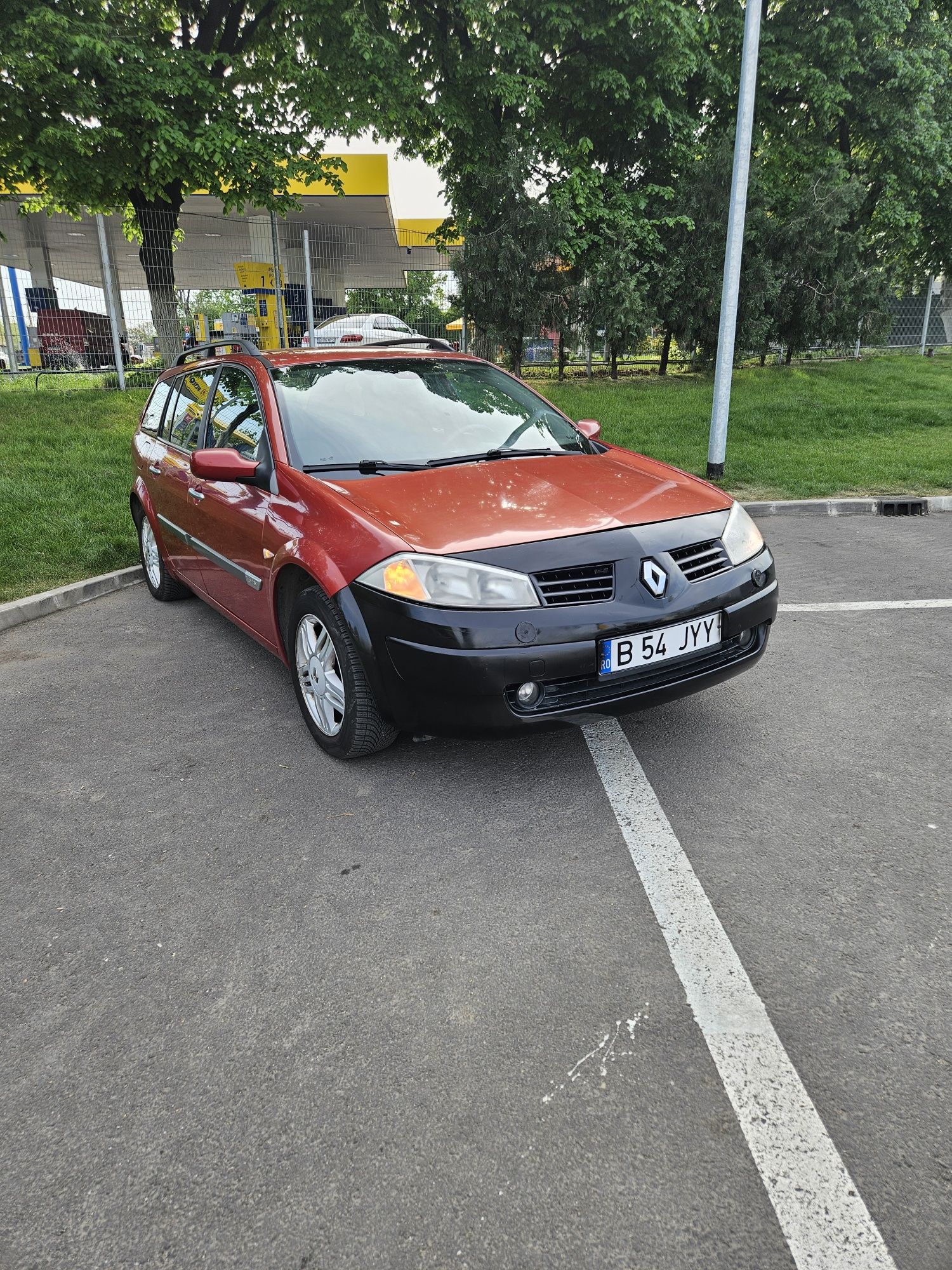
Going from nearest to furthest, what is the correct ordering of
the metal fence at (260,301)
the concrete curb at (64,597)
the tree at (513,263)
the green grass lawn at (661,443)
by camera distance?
the concrete curb at (64,597)
the green grass lawn at (661,443)
the metal fence at (260,301)
the tree at (513,263)

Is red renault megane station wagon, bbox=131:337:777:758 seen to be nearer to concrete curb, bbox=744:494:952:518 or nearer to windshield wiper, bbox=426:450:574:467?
windshield wiper, bbox=426:450:574:467

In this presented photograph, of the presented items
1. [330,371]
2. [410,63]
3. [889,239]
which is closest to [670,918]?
[330,371]

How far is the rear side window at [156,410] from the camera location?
215 inches

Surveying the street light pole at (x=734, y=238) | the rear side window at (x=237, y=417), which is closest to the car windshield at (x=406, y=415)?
the rear side window at (x=237, y=417)

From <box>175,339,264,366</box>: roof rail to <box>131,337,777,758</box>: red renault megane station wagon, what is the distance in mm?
41

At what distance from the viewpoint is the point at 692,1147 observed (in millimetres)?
1717

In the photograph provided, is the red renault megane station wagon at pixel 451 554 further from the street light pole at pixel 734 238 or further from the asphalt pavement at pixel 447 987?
the street light pole at pixel 734 238

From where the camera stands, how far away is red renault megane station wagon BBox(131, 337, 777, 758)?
2.89 metres

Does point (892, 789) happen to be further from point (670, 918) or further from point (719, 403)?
point (719, 403)

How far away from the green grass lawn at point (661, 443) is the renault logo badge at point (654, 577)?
4724mm

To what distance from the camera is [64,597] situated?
19.4 feet

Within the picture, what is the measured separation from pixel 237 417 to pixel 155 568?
1.95 m

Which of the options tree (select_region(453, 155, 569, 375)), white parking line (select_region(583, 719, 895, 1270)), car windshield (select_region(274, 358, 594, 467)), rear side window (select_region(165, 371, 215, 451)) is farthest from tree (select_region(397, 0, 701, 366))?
white parking line (select_region(583, 719, 895, 1270))

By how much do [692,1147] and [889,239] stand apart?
21.1 m
